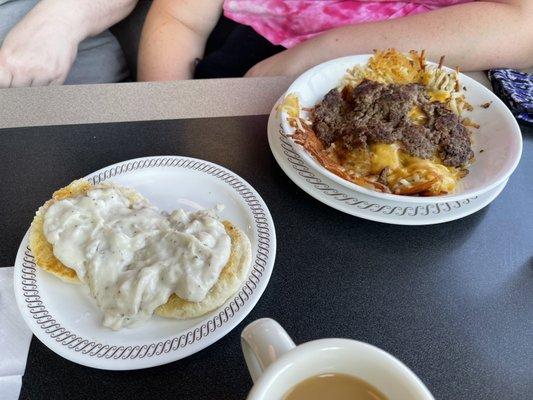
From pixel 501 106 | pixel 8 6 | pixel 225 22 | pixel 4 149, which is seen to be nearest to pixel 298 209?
pixel 501 106

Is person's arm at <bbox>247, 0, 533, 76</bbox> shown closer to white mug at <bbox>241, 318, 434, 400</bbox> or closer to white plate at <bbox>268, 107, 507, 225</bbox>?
white plate at <bbox>268, 107, 507, 225</bbox>

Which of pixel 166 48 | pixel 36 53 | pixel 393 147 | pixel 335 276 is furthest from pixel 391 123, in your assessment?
pixel 36 53

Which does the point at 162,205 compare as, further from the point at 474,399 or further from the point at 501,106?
the point at 501,106

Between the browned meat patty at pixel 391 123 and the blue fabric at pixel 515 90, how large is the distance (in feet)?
0.52

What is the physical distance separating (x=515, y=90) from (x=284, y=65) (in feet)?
1.67

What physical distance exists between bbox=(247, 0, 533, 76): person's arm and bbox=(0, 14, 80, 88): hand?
0.56 m

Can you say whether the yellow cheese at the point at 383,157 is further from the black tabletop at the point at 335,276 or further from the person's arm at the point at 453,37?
the person's arm at the point at 453,37

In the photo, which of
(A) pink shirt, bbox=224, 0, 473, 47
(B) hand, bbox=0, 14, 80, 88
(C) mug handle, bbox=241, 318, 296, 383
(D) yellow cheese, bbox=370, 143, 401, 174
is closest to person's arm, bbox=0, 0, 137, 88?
(B) hand, bbox=0, 14, 80, 88

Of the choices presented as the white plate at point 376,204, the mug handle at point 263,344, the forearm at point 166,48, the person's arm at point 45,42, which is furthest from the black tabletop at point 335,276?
the forearm at point 166,48

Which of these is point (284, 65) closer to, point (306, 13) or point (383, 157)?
point (306, 13)

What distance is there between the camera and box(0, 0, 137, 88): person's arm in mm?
1070

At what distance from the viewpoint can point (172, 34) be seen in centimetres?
123

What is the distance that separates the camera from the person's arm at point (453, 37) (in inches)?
38.8

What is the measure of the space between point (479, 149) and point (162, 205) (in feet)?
1.95
